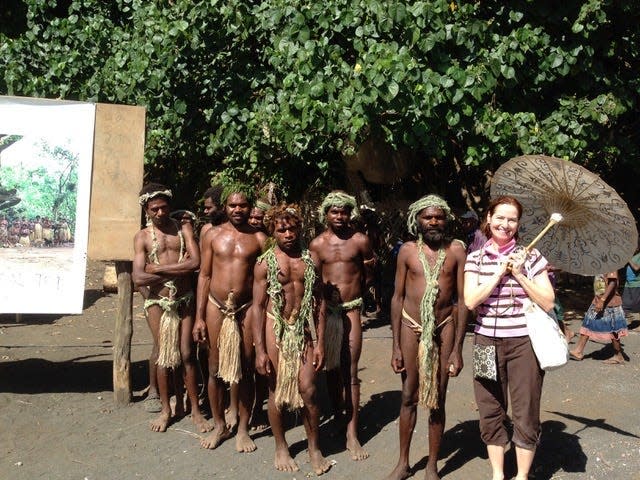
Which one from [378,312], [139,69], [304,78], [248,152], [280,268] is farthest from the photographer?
[378,312]

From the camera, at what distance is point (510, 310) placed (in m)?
4.59

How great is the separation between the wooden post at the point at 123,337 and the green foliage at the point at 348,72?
2435 mm

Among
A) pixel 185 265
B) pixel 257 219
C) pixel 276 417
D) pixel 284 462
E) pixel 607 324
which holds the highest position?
pixel 257 219

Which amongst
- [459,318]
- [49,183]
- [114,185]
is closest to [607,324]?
[459,318]

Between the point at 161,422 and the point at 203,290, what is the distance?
1.15 m

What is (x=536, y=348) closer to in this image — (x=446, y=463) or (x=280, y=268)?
(x=446, y=463)

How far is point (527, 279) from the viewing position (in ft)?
14.7

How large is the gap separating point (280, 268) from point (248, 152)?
13.6ft

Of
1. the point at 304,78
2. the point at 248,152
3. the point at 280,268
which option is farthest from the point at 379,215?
the point at 280,268

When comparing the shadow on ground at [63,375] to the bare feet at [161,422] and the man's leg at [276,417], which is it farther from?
the man's leg at [276,417]

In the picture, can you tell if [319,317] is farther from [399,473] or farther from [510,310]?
[510,310]

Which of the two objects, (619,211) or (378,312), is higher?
(619,211)

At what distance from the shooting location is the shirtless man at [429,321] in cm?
491

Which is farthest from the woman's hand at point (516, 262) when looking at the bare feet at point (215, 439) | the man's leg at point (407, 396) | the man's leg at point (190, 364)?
the man's leg at point (190, 364)
